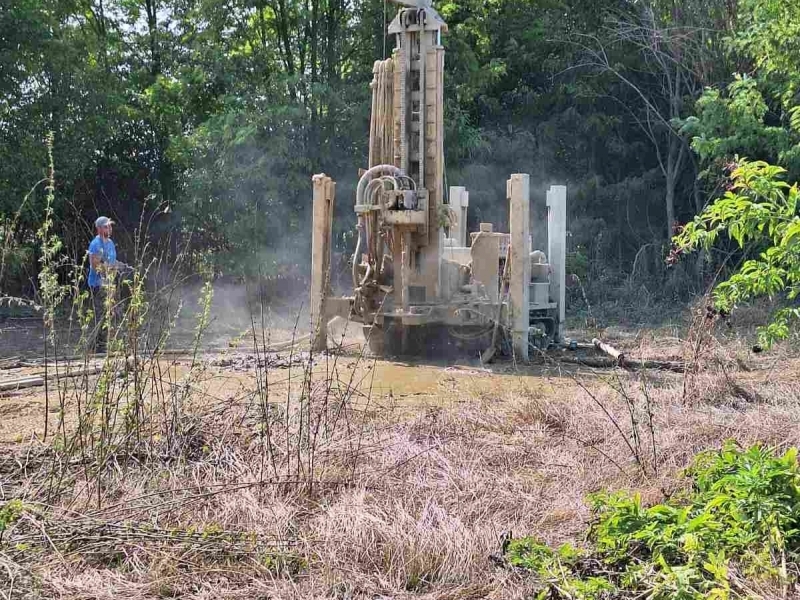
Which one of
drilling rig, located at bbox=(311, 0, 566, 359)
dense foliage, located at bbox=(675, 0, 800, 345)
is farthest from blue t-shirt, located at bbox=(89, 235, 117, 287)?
dense foliage, located at bbox=(675, 0, 800, 345)

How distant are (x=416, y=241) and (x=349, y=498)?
6702mm

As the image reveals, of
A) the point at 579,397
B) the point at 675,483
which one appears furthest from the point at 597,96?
the point at 675,483

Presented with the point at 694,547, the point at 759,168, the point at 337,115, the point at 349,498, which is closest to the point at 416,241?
the point at 759,168

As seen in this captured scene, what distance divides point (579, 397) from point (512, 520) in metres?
2.80

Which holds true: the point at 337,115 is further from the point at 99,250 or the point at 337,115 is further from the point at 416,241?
the point at 99,250

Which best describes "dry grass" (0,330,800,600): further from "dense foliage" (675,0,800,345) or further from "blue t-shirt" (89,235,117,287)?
"blue t-shirt" (89,235,117,287)

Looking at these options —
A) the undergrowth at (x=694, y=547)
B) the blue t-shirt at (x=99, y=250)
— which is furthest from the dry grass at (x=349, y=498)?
the blue t-shirt at (x=99, y=250)

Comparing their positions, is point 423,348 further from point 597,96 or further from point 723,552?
point 597,96

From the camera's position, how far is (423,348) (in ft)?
36.1

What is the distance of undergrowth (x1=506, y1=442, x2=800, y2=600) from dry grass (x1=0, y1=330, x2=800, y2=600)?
0.23 meters

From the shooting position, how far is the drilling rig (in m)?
10.6

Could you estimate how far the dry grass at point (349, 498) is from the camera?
3.75 meters

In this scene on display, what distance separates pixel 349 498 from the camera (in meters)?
4.53

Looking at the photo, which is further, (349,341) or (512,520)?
(349,341)
